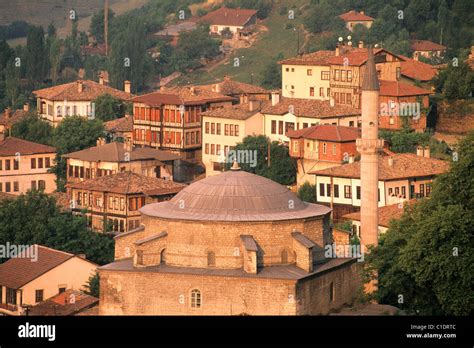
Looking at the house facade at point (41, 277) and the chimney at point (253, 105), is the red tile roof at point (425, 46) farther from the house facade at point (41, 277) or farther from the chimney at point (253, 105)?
the house facade at point (41, 277)

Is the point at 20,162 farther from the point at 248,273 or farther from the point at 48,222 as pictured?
the point at 248,273

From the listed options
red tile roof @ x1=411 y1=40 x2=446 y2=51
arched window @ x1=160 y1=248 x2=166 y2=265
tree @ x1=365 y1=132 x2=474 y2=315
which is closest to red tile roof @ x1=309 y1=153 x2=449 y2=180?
tree @ x1=365 y1=132 x2=474 y2=315

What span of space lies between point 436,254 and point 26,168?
44196 millimetres

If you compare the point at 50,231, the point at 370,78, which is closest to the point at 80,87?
the point at 50,231

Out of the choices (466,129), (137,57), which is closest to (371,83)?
(466,129)

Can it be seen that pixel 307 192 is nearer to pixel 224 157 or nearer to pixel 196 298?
pixel 224 157

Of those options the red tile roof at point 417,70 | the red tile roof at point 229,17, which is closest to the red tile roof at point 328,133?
the red tile roof at point 417,70

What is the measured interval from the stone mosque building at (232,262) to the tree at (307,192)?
21.8m

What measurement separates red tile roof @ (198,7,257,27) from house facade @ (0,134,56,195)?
4472 centimetres

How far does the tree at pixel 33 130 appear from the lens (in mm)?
101750

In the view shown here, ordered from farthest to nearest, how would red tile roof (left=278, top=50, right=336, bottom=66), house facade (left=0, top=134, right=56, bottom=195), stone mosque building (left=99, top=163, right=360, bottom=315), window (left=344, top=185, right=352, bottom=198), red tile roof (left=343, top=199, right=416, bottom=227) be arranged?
red tile roof (left=278, top=50, right=336, bottom=66), house facade (left=0, top=134, right=56, bottom=195), window (left=344, top=185, right=352, bottom=198), red tile roof (left=343, top=199, right=416, bottom=227), stone mosque building (left=99, top=163, right=360, bottom=315)

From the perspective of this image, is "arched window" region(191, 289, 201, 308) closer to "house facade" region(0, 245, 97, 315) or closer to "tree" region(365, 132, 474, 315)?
"tree" region(365, 132, 474, 315)

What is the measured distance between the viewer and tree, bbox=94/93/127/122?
105375 mm

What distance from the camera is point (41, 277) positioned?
6844 centimetres
